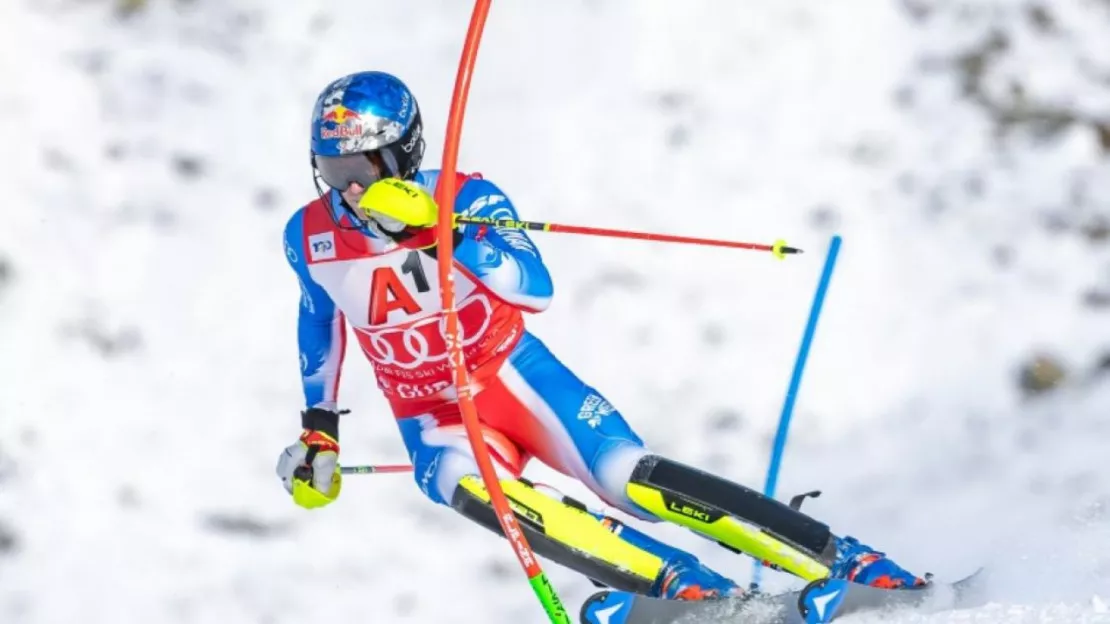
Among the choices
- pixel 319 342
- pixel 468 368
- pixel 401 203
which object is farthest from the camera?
pixel 319 342

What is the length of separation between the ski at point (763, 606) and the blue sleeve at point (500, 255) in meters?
0.97

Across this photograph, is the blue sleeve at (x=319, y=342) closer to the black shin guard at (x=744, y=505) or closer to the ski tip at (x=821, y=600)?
the black shin guard at (x=744, y=505)

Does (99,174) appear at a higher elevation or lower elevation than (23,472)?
higher

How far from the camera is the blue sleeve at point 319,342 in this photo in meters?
5.11

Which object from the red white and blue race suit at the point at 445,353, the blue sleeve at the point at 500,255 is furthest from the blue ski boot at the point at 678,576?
the blue sleeve at the point at 500,255

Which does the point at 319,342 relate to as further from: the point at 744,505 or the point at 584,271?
the point at 584,271

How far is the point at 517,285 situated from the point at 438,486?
80 centimetres

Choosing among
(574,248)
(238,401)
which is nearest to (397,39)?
(574,248)

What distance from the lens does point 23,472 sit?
6.97 m

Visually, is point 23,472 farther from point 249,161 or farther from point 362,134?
point 362,134

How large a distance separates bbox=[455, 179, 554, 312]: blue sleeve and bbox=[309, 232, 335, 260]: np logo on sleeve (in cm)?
48

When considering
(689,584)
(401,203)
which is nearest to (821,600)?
(689,584)

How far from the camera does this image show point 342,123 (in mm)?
4441

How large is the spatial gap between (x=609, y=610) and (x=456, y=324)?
3.30ft
